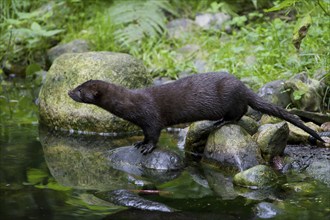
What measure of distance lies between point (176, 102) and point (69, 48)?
466 centimetres

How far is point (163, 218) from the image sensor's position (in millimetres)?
4539

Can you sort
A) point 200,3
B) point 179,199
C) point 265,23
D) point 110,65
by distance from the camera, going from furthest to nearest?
1. point 200,3
2. point 265,23
3. point 110,65
4. point 179,199

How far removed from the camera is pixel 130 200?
16.1 ft

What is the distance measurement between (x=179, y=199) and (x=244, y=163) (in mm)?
1106

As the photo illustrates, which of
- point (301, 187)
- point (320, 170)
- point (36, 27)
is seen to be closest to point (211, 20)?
point (36, 27)

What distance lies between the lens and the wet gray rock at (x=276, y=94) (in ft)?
24.8

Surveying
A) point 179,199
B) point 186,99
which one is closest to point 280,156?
point 186,99

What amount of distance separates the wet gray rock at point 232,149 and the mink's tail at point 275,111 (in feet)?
1.00

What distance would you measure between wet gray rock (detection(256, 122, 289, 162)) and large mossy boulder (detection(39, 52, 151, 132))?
7.04ft

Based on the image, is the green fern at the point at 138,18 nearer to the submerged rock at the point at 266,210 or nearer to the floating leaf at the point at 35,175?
the floating leaf at the point at 35,175

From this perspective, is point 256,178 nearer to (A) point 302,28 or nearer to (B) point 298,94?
(A) point 302,28

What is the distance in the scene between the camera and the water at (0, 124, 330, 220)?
4633mm

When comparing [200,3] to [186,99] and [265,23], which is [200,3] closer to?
[265,23]

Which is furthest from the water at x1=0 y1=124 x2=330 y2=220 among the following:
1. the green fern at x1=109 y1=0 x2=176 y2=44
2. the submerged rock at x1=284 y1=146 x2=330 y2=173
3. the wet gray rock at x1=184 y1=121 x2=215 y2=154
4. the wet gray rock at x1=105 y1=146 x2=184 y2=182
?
the green fern at x1=109 y1=0 x2=176 y2=44
